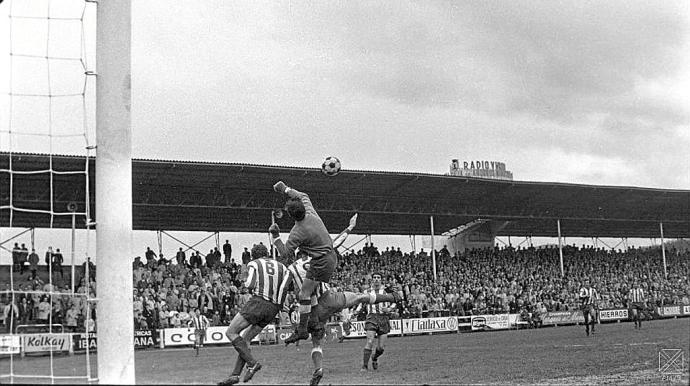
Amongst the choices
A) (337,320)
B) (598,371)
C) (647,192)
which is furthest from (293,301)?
(647,192)

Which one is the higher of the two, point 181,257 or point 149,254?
point 149,254

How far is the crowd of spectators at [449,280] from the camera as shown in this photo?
30.1 meters

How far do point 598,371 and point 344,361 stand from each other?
650cm

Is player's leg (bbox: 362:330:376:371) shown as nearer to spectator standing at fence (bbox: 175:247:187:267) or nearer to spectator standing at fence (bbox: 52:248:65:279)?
spectator standing at fence (bbox: 52:248:65:279)

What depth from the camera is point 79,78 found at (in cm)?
1025

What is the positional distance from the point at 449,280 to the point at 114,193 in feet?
110

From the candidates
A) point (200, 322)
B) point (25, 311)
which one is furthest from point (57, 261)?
point (200, 322)

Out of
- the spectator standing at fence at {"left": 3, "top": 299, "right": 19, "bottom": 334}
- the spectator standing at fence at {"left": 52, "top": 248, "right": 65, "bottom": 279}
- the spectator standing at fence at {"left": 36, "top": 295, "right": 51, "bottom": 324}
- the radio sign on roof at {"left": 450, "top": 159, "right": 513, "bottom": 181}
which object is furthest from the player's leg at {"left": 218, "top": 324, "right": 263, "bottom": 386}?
the radio sign on roof at {"left": 450, "top": 159, "right": 513, "bottom": 181}

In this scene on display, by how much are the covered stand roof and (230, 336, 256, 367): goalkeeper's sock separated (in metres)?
13.5

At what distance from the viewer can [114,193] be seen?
9.06 meters

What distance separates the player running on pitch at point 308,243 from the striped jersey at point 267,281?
0.95 ft

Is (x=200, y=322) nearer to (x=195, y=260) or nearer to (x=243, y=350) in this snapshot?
(x=195, y=260)

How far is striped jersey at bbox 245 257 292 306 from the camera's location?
1172cm

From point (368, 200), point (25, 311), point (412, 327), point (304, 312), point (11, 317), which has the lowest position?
point (412, 327)
